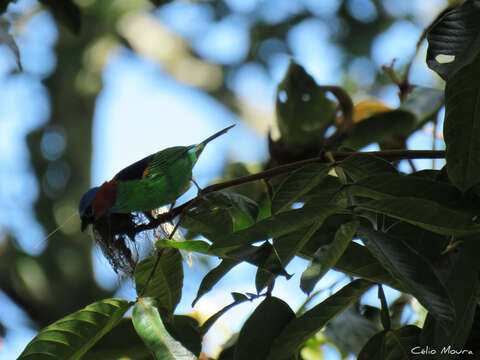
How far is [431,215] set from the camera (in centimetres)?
97

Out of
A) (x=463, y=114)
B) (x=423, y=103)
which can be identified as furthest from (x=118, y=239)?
(x=423, y=103)

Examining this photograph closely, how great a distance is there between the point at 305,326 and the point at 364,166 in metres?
0.35

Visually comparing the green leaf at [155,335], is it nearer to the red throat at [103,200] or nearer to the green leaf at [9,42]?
the red throat at [103,200]

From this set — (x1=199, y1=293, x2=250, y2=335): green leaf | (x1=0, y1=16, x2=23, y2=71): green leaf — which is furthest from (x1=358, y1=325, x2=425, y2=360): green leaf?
(x1=0, y1=16, x2=23, y2=71): green leaf

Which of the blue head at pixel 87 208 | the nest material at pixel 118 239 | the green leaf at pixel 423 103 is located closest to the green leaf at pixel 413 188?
the nest material at pixel 118 239

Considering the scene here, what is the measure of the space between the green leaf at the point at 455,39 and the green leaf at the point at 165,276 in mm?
652

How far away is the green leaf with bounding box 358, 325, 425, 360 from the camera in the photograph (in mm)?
1154

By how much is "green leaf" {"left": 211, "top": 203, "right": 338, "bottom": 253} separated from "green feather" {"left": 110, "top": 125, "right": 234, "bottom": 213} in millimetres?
528

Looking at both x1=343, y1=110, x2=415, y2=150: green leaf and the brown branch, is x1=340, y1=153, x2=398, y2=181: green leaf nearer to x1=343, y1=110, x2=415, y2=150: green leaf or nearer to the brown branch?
the brown branch

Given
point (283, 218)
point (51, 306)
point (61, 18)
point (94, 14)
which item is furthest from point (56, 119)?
point (283, 218)

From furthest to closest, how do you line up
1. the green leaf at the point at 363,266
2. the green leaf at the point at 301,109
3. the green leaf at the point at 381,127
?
the green leaf at the point at 301,109, the green leaf at the point at 381,127, the green leaf at the point at 363,266

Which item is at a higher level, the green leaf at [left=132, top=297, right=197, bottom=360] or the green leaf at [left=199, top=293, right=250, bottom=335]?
the green leaf at [left=132, top=297, right=197, bottom=360]

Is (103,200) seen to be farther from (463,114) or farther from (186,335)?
(463,114)

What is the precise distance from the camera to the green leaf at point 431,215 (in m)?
0.95
